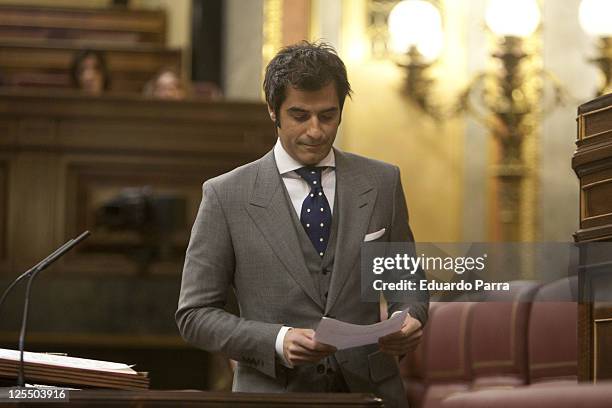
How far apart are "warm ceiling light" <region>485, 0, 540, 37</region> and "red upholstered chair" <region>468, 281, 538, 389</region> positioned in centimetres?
280

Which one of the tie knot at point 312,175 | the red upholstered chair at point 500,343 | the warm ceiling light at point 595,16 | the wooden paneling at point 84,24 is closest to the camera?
the tie knot at point 312,175

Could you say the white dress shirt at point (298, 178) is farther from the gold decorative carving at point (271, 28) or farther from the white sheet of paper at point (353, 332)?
the gold decorative carving at point (271, 28)

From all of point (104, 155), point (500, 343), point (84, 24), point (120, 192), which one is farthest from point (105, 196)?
point (84, 24)

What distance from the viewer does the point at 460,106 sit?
772cm

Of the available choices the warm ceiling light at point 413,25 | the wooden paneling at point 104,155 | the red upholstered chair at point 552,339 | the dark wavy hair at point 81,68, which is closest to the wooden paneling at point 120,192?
the wooden paneling at point 104,155

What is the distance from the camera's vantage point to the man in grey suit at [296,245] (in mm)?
2617

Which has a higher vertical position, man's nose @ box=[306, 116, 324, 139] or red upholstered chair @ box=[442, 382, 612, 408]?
man's nose @ box=[306, 116, 324, 139]

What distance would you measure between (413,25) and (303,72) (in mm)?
4774

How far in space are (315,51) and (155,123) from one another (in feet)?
14.1

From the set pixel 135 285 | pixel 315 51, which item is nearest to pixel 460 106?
pixel 135 285

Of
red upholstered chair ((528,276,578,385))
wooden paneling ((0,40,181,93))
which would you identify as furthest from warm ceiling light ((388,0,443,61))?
red upholstered chair ((528,276,578,385))

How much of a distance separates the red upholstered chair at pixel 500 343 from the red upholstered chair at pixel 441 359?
73 mm

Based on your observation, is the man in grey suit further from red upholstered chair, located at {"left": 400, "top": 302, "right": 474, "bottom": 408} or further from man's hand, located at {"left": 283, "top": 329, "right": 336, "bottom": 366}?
red upholstered chair, located at {"left": 400, "top": 302, "right": 474, "bottom": 408}

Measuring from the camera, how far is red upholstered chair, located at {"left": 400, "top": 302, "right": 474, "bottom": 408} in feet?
15.7
